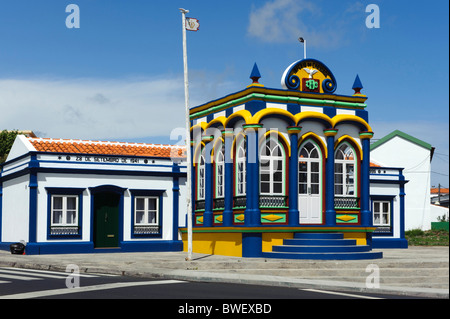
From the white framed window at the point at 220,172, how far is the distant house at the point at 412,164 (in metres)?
27.3

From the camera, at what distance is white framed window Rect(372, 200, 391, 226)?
32.6 m

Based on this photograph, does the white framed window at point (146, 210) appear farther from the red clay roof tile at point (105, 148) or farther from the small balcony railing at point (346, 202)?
the small balcony railing at point (346, 202)

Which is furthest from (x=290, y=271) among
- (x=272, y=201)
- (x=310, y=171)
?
(x=310, y=171)

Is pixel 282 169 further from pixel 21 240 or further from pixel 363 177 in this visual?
pixel 21 240

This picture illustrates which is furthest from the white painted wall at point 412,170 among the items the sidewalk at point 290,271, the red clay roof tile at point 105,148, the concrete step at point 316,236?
the sidewalk at point 290,271

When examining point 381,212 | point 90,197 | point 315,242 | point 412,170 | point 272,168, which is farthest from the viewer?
point 412,170

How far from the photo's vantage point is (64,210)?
2664cm

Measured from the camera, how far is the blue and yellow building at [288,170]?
22031 millimetres

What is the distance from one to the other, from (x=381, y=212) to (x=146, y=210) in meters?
12.0

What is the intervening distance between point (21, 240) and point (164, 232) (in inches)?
236

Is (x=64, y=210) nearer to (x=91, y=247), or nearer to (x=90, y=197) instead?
(x=90, y=197)

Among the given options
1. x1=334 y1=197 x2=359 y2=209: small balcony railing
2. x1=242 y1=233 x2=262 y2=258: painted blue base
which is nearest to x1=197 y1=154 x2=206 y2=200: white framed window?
x1=242 y1=233 x2=262 y2=258: painted blue base
